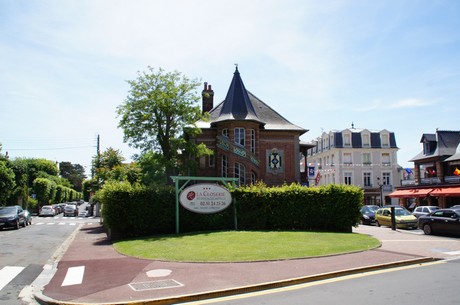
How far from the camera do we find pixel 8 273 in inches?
401

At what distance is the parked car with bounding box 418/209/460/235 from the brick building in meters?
12.9

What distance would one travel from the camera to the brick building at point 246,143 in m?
28.8

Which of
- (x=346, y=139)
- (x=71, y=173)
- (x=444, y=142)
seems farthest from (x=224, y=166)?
(x=71, y=173)

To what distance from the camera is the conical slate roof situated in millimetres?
29703

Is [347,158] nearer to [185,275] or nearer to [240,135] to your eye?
[240,135]

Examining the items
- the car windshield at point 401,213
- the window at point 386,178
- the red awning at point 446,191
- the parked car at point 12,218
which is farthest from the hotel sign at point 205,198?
the window at point 386,178

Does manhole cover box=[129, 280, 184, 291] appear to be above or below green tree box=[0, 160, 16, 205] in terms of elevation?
below

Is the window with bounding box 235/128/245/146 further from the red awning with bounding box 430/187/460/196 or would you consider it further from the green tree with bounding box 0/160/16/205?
the red awning with bounding box 430/187/460/196

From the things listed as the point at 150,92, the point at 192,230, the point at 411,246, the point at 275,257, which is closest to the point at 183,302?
the point at 275,257

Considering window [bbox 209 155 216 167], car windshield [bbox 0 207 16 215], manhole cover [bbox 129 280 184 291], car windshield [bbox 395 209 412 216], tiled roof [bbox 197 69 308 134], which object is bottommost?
manhole cover [bbox 129 280 184 291]

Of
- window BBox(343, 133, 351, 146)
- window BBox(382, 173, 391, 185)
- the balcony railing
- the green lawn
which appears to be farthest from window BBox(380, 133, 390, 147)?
the green lawn

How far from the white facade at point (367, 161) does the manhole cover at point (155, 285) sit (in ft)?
170

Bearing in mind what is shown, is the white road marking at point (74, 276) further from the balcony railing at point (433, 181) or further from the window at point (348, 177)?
the window at point (348, 177)

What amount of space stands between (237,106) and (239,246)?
18.8 metres
